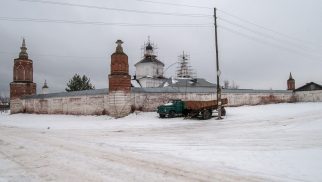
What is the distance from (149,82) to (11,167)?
49627 mm

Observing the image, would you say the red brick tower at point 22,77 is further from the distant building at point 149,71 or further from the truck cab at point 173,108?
the truck cab at point 173,108

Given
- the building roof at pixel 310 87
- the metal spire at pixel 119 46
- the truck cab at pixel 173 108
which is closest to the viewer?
the truck cab at pixel 173 108

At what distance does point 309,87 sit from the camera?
48.8m

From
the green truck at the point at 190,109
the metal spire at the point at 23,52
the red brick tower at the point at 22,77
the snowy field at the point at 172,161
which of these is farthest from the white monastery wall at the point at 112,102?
the snowy field at the point at 172,161

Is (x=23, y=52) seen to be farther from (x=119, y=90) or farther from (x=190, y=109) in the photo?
(x=190, y=109)

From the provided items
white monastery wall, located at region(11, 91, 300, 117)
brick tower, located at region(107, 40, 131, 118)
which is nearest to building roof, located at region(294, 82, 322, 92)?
white monastery wall, located at region(11, 91, 300, 117)

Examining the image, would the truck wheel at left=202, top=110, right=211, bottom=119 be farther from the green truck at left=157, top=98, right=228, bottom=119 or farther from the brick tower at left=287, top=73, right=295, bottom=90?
the brick tower at left=287, top=73, right=295, bottom=90

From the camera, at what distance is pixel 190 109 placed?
25.0 m

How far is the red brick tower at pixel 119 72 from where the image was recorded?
27703 millimetres

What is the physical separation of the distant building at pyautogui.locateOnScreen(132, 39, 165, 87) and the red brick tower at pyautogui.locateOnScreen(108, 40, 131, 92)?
28.0 meters

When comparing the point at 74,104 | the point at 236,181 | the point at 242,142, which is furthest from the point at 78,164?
the point at 74,104

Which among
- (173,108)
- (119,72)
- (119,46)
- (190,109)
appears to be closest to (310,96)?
(190,109)

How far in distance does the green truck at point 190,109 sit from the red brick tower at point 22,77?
23.9m

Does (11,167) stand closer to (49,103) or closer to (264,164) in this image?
(264,164)
